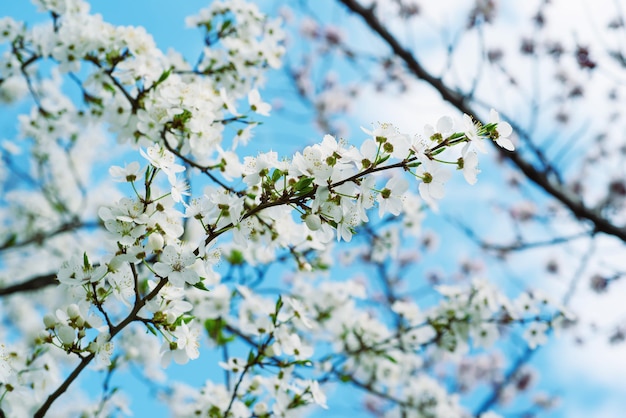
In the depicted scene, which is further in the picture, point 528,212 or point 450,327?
point 528,212

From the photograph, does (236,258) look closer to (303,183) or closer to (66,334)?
(66,334)

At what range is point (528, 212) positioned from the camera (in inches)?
335

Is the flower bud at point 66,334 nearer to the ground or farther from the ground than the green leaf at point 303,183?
nearer to the ground

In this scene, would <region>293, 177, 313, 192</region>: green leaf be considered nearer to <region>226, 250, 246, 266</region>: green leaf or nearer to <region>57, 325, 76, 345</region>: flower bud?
<region>57, 325, 76, 345</region>: flower bud

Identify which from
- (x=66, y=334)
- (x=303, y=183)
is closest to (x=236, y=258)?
(x=66, y=334)

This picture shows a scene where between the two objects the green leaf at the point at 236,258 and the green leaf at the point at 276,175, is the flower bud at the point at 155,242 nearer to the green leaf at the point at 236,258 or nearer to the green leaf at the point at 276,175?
the green leaf at the point at 276,175

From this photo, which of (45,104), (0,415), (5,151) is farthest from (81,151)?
(0,415)

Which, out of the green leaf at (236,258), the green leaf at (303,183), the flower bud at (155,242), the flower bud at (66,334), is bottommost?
the flower bud at (66,334)

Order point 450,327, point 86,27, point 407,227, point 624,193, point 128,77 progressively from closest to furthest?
point 128,77
point 86,27
point 450,327
point 407,227
point 624,193

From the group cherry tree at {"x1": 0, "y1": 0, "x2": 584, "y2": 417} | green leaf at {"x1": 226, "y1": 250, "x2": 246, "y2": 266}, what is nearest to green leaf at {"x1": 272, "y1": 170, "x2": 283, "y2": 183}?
cherry tree at {"x1": 0, "y1": 0, "x2": 584, "y2": 417}

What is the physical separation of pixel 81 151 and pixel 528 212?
282 inches

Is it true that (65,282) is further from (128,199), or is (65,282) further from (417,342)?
(417,342)

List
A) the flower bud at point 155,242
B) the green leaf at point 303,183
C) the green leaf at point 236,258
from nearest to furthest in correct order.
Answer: the green leaf at point 303,183
the flower bud at point 155,242
the green leaf at point 236,258

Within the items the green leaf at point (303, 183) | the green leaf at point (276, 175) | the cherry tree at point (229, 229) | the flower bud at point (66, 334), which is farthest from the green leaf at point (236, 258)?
the green leaf at point (303, 183)
